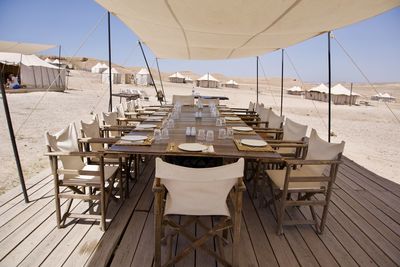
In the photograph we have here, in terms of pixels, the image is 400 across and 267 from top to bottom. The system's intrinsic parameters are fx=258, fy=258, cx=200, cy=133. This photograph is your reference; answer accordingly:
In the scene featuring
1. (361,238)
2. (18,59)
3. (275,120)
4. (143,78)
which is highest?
(18,59)

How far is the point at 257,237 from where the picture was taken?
2434 millimetres

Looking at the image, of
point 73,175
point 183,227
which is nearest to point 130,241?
point 183,227

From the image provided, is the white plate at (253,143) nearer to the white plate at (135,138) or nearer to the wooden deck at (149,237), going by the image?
the wooden deck at (149,237)

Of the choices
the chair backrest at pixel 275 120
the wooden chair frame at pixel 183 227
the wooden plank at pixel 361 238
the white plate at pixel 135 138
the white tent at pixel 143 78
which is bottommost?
the wooden plank at pixel 361 238

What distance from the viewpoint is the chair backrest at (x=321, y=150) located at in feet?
8.05

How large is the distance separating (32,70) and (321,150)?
2115 centimetres

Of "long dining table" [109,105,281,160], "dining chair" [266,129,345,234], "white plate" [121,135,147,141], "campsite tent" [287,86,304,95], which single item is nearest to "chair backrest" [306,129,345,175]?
"dining chair" [266,129,345,234]

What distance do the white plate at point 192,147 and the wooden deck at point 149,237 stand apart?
0.81 m

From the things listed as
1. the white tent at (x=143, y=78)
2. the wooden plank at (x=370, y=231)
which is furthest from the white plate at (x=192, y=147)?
the white tent at (x=143, y=78)

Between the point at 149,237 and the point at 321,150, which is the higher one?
the point at 321,150

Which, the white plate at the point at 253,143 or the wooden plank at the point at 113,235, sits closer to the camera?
the wooden plank at the point at 113,235

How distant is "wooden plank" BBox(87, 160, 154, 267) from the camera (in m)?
2.05

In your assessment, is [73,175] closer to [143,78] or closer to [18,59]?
[18,59]

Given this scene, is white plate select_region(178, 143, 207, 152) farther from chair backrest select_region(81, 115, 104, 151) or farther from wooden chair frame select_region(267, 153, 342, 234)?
chair backrest select_region(81, 115, 104, 151)
